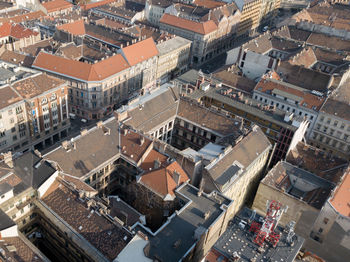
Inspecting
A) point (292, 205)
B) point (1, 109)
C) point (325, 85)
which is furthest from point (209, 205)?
point (325, 85)

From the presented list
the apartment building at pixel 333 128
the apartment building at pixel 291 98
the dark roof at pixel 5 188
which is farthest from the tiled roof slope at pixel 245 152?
the dark roof at pixel 5 188

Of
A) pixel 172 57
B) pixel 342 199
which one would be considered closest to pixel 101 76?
pixel 172 57

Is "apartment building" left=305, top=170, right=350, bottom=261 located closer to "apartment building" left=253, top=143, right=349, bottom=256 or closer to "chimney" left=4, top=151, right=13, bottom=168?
"apartment building" left=253, top=143, right=349, bottom=256

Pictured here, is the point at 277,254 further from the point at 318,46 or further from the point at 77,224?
the point at 318,46

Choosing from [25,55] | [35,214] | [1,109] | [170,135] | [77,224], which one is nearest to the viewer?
[77,224]

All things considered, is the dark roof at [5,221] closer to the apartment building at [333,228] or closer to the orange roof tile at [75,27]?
the apartment building at [333,228]

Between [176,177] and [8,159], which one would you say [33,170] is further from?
[176,177]

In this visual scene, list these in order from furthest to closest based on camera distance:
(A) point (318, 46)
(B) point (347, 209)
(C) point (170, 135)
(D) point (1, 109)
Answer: (A) point (318, 46) → (C) point (170, 135) → (D) point (1, 109) → (B) point (347, 209)
